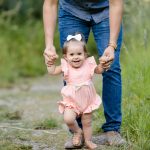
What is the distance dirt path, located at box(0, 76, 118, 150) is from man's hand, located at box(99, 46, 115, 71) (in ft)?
2.30

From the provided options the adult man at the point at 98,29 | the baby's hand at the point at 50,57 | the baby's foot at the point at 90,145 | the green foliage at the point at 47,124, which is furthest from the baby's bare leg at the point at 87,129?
the green foliage at the point at 47,124

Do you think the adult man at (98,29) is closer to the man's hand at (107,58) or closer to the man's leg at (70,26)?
the man's leg at (70,26)

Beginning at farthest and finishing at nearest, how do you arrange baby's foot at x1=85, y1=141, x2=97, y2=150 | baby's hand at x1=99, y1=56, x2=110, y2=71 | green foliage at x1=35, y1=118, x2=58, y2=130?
green foliage at x1=35, y1=118, x2=58, y2=130 → baby's foot at x1=85, y1=141, x2=97, y2=150 → baby's hand at x1=99, y1=56, x2=110, y2=71

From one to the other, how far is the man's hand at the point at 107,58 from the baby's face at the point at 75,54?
15 cm

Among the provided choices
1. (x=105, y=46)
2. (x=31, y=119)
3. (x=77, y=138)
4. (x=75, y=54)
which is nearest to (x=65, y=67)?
(x=75, y=54)

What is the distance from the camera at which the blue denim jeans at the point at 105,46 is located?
509 cm

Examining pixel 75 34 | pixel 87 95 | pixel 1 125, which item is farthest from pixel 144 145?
pixel 1 125

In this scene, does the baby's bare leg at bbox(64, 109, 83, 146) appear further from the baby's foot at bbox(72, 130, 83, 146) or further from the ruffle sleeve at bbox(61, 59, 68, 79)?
the ruffle sleeve at bbox(61, 59, 68, 79)

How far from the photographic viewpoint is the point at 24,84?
11352 mm

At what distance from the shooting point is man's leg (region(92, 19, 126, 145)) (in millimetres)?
5082

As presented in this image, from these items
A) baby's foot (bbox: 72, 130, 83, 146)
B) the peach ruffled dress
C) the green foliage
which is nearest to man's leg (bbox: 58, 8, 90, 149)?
baby's foot (bbox: 72, 130, 83, 146)

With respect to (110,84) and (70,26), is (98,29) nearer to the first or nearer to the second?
(70,26)

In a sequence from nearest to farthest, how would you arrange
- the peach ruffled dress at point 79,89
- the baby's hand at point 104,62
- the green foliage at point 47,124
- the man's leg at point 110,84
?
the baby's hand at point 104,62
the peach ruffled dress at point 79,89
the man's leg at point 110,84
the green foliage at point 47,124

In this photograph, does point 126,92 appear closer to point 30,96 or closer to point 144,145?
point 144,145
